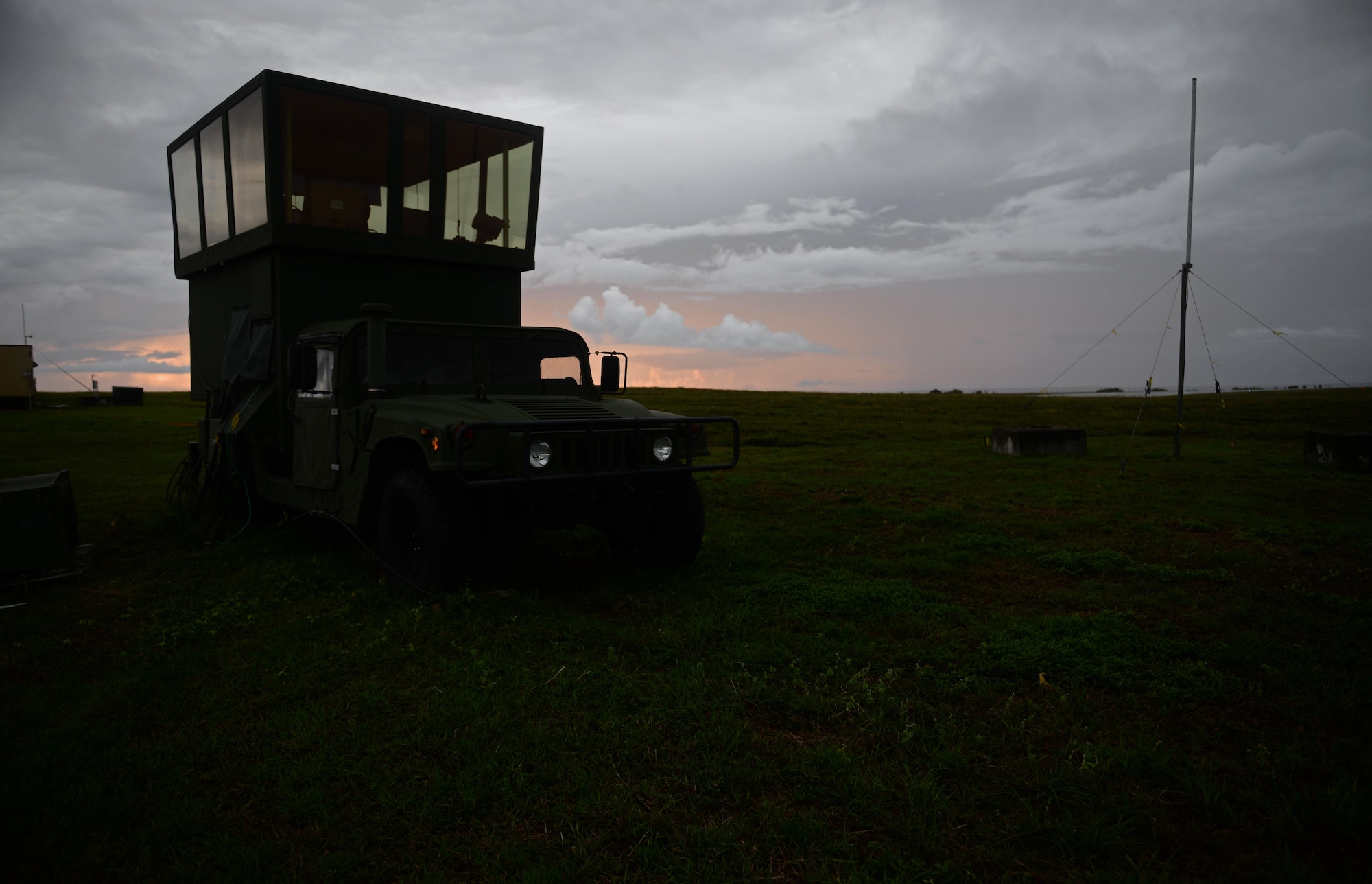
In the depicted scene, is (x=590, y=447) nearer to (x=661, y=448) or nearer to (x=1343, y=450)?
(x=661, y=448)

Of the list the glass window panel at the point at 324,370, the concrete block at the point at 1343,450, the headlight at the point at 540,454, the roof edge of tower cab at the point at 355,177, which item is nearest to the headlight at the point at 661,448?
the headlight at the point at 540,454

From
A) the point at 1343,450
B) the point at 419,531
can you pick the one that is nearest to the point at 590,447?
the point at 419,531

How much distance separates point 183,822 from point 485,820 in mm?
1126

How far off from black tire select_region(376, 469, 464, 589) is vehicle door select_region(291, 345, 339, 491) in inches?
40.1

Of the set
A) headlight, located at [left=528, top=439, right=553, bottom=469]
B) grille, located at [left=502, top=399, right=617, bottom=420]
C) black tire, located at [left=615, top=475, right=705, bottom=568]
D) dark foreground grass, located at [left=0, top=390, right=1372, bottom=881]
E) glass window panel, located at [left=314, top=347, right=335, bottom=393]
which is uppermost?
glass window panel, located at [left=314, top=347, right=335, bottom=393]

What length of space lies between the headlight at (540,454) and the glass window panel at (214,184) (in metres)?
5.69

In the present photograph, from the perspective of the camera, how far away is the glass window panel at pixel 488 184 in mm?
8828

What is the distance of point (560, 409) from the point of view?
6.05 m

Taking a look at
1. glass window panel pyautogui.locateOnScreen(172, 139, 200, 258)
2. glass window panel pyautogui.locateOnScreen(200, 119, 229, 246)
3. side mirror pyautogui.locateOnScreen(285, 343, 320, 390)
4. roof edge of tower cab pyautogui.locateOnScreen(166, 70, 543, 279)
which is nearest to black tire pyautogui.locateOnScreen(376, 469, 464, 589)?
side mirror pyautogui.locateOnScreen(285, 343, 320, 390)

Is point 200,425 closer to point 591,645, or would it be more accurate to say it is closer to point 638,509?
point 638,509

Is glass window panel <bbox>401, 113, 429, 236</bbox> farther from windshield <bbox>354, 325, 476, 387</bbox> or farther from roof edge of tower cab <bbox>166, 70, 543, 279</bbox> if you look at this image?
windshield <bbox>354, 325, 476, 387</bbox>

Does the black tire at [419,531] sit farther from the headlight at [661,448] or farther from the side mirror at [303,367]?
the headlight at [661,448]

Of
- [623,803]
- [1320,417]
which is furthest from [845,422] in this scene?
[623,803]

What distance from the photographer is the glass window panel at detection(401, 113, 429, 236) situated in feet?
27.9
